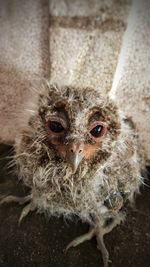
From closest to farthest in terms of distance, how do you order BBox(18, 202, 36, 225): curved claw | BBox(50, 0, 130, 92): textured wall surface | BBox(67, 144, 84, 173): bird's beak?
BBox(67, 144, 84, 173): bird's beak
BBox(50, 0, 130, 92): textured wall surface
BBox(18, 202, 36, 225): curved claw

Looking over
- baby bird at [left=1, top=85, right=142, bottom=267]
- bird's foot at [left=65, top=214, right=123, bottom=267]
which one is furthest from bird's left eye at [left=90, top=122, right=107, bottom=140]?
bird's foot at [left=65, top=214, right=123, bottom=267]

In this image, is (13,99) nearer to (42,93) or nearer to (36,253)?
(42,93)

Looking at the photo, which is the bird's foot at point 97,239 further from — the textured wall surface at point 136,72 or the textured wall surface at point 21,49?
the textured wall surface at point 21,49

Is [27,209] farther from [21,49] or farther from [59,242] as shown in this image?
[21,49]

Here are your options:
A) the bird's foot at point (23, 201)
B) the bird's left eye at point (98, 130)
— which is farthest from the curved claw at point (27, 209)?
the bird's left eye at point (98, 130)

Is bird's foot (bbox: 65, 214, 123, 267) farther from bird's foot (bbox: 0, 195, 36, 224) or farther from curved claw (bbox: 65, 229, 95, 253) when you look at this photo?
bird's foot (bbox: 0, 195, 36, 224)

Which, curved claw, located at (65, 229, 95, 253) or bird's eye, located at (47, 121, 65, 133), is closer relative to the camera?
bird's eye, located at (47, 121, 65, 133)
